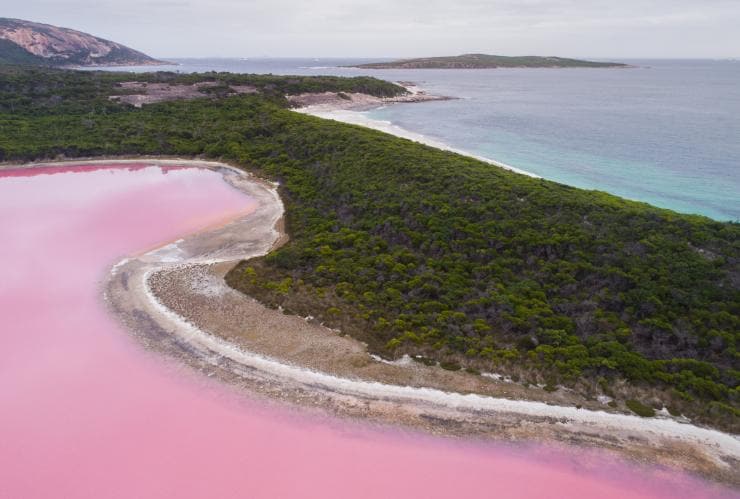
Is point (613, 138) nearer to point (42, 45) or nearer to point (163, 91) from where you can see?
point (163, 91)

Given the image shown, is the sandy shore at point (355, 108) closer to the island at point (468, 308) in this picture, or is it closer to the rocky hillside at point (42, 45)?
the island at point (468, 308)

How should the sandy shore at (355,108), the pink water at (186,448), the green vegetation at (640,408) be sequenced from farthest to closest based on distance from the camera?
the sandy shore at (355,108) → the green vegetation at (640,408) → the pink water at (186,448)

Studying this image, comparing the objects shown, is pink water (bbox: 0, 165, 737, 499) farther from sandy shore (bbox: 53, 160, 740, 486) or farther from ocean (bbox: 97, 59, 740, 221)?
ocean (bbox: 97, 59, 740, 221)

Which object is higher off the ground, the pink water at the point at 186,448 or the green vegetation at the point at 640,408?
the green vegetation at the point at 640,408

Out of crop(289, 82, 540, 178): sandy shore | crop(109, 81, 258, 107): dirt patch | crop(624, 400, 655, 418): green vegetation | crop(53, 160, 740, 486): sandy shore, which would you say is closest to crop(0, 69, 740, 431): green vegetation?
crop(624, 400, 655, 418): green vegetation

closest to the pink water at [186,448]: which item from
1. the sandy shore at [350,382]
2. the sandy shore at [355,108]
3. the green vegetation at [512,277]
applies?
the sandy shore at [350,382]

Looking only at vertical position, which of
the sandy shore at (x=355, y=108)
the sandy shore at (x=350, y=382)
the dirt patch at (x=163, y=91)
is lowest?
the sandy shore at (x=350, y=382)

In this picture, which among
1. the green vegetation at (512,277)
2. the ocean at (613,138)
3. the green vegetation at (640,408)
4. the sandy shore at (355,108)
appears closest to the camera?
the green vegetation at (640,408)

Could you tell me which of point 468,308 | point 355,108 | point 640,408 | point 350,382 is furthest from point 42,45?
point 640,408

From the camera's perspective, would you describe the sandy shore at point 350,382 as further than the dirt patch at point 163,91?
No
